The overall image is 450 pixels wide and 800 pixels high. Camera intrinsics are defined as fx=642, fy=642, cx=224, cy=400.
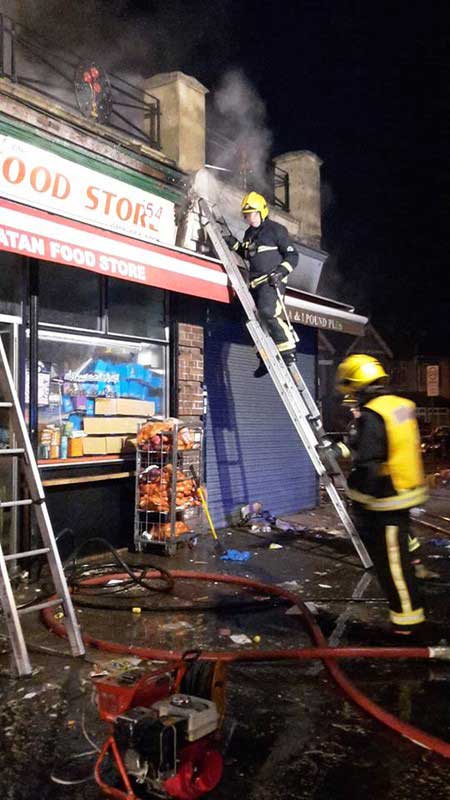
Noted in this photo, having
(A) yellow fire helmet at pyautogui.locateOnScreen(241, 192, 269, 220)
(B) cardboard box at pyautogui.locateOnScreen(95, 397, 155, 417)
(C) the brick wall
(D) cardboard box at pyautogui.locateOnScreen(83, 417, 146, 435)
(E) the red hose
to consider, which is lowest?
(E) the red hose

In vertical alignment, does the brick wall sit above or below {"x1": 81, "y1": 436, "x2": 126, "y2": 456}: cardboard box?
above

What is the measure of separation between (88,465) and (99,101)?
4530 mm

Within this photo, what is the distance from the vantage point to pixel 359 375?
4684 millimetres

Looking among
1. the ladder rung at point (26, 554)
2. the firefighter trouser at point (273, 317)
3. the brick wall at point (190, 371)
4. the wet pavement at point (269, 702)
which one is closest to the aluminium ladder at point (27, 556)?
the ladder rung at point (26, 554)

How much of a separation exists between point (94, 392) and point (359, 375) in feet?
12.3

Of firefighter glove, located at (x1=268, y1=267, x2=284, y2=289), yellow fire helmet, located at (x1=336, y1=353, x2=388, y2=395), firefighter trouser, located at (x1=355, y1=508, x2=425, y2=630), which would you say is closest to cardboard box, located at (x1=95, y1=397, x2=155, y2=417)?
firefighter glove, located at (x1=268, y1=267, x2=284, y2=289)

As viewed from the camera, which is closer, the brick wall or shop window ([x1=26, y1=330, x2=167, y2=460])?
shop window ([x1=26, y1=330, x2=167, y2=460])

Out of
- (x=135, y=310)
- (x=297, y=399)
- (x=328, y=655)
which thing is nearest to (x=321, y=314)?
(x=297, y=399)

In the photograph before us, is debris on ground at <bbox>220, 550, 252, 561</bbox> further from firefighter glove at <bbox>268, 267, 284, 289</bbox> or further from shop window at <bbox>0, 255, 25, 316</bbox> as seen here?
shop window at <bbox>0, 255, 25, 316</bbox>

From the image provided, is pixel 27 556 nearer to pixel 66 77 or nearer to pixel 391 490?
pixel 391 490

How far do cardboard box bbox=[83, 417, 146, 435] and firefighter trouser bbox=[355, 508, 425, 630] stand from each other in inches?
153

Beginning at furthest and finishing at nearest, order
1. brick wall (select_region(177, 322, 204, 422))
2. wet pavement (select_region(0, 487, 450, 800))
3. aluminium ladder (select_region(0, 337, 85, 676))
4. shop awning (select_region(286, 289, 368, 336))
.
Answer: shop awning (select_region(286, 289, 368, 336)), brick wall (select_region(177, 322, 204, 422)), aluminium ladder (select_region(0, 337, 85, 676)), wet pavement (select_region(0, 487, 450, 800))

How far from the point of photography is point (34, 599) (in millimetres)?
5609

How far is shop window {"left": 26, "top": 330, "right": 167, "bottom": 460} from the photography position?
22.6 ft
